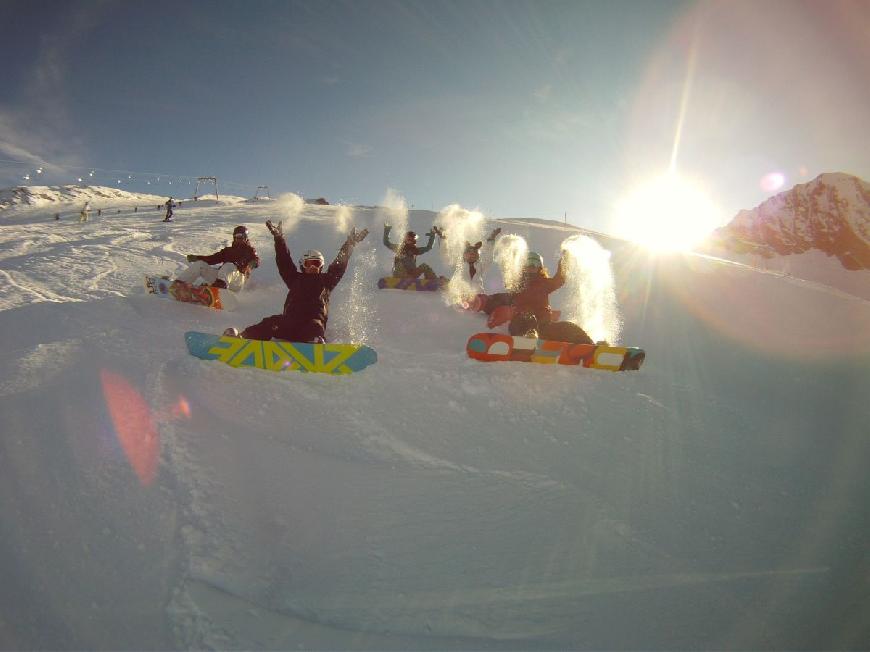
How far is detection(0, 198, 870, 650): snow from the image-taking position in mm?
1852

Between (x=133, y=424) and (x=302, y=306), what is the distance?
283 centimetres

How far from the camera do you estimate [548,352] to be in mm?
5184

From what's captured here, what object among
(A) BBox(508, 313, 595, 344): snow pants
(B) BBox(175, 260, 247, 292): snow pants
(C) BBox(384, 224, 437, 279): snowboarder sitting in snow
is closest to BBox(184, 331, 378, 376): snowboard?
(A) BBox(508, 313, 595, 344): snow pants

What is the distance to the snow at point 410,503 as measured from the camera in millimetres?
→ 1852

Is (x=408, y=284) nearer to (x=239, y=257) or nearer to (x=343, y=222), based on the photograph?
(x=239, y=257)

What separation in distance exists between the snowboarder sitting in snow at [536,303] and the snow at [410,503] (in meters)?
1.29

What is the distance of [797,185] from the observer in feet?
592

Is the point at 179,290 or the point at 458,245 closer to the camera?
the point at 179,290

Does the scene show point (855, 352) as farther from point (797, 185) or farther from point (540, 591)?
point (797, 185)

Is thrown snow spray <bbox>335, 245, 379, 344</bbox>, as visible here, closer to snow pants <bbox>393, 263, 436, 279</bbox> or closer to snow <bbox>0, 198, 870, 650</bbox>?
snow pants <bbox>393, 263, 436, 279</bbox>

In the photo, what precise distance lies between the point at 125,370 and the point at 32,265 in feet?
21.2

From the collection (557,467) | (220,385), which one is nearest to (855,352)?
(557,467)

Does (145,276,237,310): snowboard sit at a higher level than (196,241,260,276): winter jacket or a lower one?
lower

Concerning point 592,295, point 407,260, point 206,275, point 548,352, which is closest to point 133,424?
point 548,352
